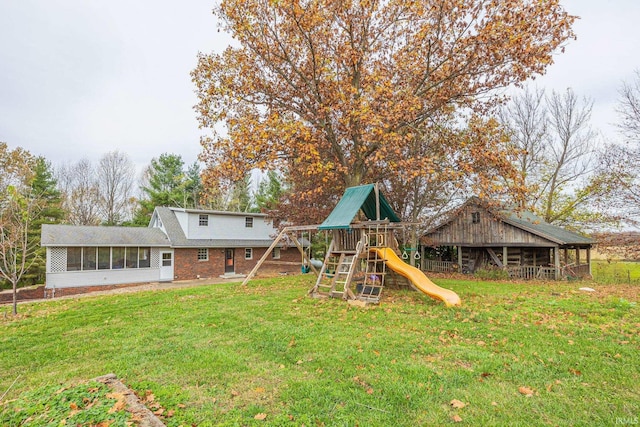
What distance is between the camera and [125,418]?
9.90 ft

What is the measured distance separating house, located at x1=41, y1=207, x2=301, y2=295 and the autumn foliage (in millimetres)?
7664

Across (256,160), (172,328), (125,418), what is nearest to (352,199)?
(256,160)

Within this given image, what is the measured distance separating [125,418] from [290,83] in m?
11.5

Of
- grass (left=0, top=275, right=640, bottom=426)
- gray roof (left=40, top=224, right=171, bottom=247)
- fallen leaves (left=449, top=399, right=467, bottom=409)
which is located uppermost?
gray roof (left=40, top=224, right=171, bottom=247)

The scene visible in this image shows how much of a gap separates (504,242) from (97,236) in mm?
24139

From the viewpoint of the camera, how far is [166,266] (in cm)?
2089

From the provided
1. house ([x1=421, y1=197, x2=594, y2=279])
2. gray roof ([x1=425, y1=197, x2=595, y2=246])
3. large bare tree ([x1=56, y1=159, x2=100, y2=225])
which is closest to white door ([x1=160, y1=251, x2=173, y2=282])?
large bare tree ([x1=56, y1=159, x2=100, y2=225])

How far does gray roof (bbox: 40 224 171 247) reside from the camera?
1738 cm

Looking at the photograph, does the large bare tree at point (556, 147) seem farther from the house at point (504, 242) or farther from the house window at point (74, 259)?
the house window at point (74, 259)

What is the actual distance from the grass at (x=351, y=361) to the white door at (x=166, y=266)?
12667 millimetres

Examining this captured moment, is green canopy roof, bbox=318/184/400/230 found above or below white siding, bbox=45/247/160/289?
above

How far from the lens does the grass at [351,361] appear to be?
3.29 m

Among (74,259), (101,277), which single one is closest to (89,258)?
(74,259)

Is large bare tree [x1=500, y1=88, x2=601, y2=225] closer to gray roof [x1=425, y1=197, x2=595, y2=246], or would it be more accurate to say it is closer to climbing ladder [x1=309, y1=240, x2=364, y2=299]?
gray roof [x1=425, y1=197, x2=595, y2=246]
